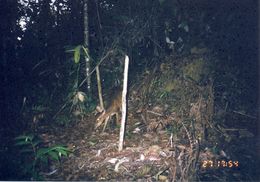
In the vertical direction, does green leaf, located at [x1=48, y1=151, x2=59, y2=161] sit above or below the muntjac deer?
below

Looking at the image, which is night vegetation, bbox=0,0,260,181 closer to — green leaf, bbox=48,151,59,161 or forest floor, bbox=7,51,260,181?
forest floor, bbox=7,51,260,181

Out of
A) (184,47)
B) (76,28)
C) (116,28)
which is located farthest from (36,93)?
(184,47)

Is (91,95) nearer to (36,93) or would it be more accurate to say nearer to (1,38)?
(36,93)

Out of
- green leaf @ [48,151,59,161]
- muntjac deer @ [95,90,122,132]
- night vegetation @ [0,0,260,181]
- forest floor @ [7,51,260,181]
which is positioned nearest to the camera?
forest floor @ [7,51,260,181]

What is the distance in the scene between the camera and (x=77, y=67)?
17.6 ft

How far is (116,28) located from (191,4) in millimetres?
1578
